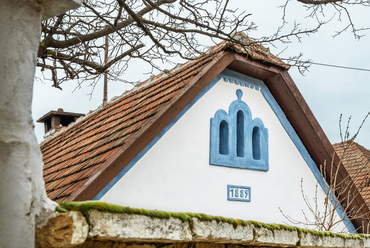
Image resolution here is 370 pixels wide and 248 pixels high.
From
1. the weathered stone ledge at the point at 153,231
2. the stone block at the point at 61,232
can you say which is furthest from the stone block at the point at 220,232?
the stone block at the point at 61,232

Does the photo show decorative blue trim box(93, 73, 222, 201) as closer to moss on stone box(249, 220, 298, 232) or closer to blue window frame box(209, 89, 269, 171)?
blue window frame box(209, 89, 269, 171)

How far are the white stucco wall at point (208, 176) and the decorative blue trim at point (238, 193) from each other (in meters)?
0.06

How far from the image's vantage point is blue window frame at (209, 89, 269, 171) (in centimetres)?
807

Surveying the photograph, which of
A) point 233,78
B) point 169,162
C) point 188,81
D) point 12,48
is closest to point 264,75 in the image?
point 233,78

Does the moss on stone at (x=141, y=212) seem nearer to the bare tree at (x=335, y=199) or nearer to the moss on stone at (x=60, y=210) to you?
the moss on stone at (x=60, y=210)

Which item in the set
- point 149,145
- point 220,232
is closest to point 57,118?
point 149,145

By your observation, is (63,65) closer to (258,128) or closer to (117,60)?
(117,60)

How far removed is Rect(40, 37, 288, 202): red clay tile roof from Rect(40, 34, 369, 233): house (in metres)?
0.02

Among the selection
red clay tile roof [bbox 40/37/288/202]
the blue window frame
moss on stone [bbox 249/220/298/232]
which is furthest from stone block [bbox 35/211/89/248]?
the blue window frame

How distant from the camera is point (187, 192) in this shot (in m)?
7.52

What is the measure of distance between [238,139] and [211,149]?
30.8 inches

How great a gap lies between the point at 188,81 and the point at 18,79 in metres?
5.59

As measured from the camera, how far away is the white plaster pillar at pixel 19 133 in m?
1.93

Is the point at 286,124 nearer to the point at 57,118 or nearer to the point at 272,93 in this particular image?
the point at 272,93
